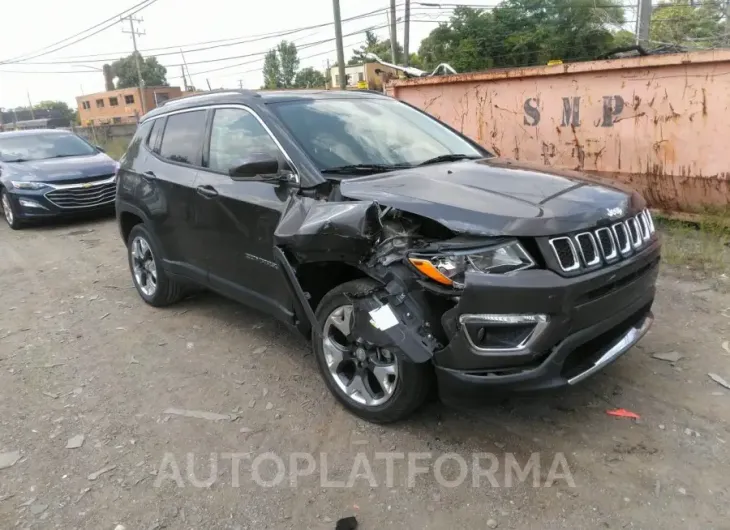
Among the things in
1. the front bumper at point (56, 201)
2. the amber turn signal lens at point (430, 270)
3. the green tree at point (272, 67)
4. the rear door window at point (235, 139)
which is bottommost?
the front bumper at point (56, 201)

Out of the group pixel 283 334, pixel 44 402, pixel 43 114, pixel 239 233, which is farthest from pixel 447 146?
pixel 43 114

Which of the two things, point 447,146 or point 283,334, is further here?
point 283,334

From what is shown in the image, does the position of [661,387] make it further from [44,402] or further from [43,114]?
[43,114]

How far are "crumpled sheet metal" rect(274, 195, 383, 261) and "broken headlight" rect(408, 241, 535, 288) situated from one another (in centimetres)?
40

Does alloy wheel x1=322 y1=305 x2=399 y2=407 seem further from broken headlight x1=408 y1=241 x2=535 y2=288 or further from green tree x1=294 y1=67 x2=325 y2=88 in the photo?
green tree x1=294 y1=67 x2=325 y2=88

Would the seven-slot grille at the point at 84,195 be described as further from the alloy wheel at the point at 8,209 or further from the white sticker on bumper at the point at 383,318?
the white sticker on bumper at the point at 383,318

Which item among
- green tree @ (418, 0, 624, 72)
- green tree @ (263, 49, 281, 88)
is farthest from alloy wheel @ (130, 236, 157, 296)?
green tree @ (263, 49, 281, 88)

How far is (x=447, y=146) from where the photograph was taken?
4.07 metres

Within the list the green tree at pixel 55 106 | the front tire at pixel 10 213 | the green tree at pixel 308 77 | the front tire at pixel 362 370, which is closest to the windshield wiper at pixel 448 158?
the front tire at pixel 362 370

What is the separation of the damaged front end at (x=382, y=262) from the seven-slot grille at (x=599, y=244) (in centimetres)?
56

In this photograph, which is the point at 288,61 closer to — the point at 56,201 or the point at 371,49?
the point at 371,49

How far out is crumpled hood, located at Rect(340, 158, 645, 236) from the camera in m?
2.63

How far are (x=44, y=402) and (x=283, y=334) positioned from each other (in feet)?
5.40

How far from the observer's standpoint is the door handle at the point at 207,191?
4.01 m
